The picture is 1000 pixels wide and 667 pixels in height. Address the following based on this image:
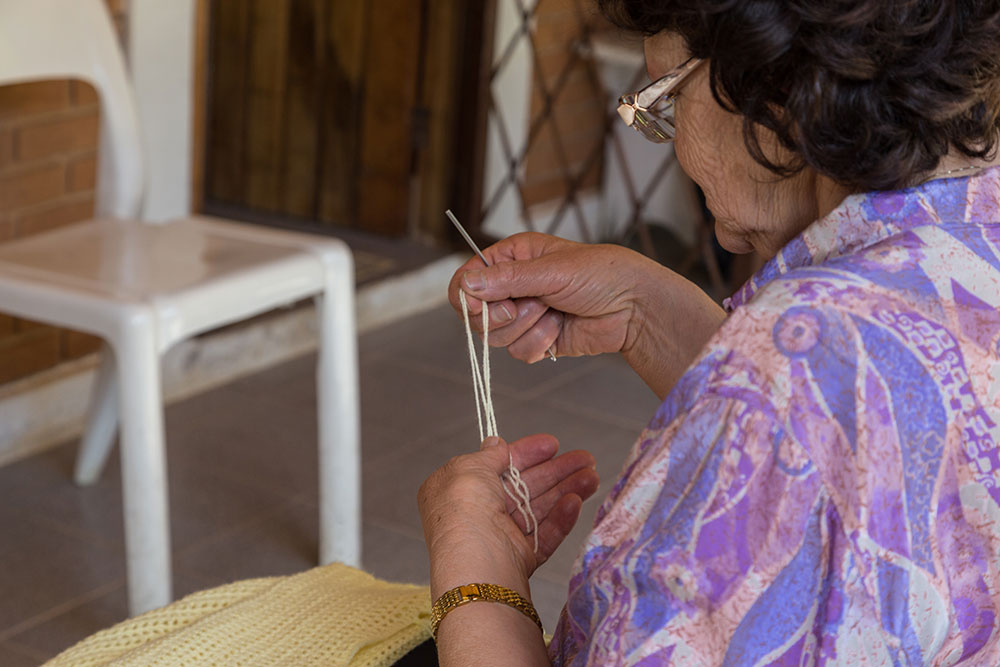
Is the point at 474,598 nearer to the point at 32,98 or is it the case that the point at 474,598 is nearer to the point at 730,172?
the point at 730,172

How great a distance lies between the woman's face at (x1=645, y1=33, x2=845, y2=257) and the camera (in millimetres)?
770

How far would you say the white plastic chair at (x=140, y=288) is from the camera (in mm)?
1605

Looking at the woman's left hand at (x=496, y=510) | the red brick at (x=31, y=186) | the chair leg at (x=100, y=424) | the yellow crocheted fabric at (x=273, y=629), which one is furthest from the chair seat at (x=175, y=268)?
the woman's left hand at (x=496, y=510)

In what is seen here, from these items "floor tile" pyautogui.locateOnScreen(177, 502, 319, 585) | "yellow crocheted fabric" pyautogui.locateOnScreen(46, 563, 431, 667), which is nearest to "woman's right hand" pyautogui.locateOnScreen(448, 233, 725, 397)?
"yellow crocheted fabric" pyautogui.locateOnScreen(46, 563, 431, 667)

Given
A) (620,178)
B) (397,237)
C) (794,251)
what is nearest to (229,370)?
(397,237)

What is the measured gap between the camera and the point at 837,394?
24.8 inches

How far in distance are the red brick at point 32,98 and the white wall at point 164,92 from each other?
0.55 ft

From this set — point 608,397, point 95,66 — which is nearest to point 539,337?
point 95,66

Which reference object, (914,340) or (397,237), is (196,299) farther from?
(397,237)

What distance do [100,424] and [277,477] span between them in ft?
1.13

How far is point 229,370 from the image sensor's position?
275 centimetres

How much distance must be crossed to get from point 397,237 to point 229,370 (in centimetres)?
94

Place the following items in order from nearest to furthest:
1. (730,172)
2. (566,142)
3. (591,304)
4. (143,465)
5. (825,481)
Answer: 1. (825,481)
2. (730,172)
3. (591,304)
4. (143,465)
5. (566,142)

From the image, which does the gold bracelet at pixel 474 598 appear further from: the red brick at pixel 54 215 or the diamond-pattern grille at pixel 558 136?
the diamond-pattern grille at pixel 558 136
